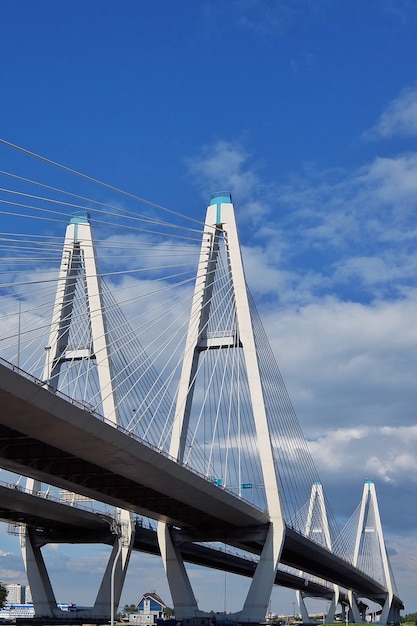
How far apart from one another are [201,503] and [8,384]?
22.7m

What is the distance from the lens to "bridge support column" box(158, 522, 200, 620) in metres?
53.4

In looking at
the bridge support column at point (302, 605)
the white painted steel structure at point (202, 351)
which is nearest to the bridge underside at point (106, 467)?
the white painted steel structure at point (202, 351)

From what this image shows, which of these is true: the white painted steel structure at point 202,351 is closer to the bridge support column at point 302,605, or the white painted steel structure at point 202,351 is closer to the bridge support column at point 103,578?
the bridge support column at point 103,578

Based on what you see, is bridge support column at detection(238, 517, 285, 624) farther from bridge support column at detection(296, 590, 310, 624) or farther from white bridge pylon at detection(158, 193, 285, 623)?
bridge support column at detection(296, 590, 310, 624)

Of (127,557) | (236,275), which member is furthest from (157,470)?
(127,557)

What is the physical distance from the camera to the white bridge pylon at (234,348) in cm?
4841

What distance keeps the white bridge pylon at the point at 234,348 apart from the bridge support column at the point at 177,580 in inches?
108

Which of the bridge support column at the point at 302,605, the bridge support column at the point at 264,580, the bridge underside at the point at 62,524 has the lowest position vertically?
the bridge support column at the point at 264,580

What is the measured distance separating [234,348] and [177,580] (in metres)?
14.5

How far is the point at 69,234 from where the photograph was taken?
48.8 meters

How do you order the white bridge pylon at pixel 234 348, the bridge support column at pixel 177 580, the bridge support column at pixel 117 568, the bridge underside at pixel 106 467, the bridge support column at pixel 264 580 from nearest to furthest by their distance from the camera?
1. the bridge underside at pixel 106 467
2. the white bridge pylon at pixel 234 348
3. the bridge support column at pixel 264 580
4. the bridge support column at pixel 177 580
5. the bridge support column at pixel 117 568

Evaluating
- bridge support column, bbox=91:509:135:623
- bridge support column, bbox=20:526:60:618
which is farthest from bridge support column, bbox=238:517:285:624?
bridge support column, bbox=20:526:60:618

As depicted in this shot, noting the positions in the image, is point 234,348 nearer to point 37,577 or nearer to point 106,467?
point 106,467

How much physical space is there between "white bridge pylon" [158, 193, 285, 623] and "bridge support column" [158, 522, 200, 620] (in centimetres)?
274
